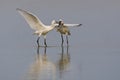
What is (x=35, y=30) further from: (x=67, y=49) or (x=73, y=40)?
(x=67, y=49)

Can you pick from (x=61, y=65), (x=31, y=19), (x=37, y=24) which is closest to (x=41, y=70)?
(x=61, y=65)

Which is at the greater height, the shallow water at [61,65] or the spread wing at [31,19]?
the spread wing at [31,19]

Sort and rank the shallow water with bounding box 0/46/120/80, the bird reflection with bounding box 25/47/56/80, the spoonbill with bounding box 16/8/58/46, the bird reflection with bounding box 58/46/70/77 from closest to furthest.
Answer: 1. the bird reflection with bounding box 25/47/56/80
2. the shallow water with bounding box 0/46/120/80
3. the bird reflection with bounding box 58/46/70/77
4. the spoonbill with bounding box 16/8/58/46

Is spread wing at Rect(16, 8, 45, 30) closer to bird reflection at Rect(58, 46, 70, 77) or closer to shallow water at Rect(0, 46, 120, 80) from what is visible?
shallow water at Rect(0, 46, 120, 80)

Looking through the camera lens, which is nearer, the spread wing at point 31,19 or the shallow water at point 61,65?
the shallow water at point 61,65

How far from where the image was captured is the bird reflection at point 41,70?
18.4m

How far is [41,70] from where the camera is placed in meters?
20.1

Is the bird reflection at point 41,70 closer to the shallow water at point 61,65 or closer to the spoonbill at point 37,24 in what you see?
the shallow water at point 61,65

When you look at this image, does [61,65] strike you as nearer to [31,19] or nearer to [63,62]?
[63,62]

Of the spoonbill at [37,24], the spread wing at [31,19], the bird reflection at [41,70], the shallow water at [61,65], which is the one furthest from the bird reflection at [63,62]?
the spoonbill at [37,24]

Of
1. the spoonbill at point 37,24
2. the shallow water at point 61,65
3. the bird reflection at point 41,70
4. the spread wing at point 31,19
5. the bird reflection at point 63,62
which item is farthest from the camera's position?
the spoonbill at point 37,24

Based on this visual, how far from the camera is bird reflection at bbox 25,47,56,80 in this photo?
18438 mm

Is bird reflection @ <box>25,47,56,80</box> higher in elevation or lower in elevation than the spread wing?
lower

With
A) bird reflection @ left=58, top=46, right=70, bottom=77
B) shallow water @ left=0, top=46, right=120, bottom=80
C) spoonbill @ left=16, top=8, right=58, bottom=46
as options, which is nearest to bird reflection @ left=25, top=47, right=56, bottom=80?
shallow water @ left=0, top=46, right=120, bottom=80
